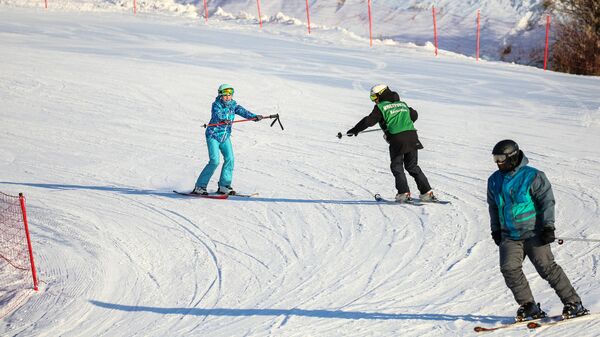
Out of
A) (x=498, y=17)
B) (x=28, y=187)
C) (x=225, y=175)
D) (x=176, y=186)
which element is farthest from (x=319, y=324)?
(x=498, y=17)

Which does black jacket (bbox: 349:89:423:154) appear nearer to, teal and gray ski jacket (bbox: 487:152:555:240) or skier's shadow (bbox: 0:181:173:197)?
skier's shadow (bbox: 0:181:173:197)

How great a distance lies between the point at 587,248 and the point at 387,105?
3179 millimetres

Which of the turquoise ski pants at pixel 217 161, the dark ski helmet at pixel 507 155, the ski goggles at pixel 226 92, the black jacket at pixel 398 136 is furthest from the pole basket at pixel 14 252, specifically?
the dark ski helmet at pixel 507 155

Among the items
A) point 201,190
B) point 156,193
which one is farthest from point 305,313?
point 156,193

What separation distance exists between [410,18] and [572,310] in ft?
85.8

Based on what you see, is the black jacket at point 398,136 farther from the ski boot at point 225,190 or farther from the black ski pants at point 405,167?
the ski boot at point 225,190

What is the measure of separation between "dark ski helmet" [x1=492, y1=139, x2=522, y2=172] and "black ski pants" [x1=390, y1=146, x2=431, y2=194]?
4597 millimetres

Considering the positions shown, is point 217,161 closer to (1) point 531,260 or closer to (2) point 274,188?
(2) point 274,188

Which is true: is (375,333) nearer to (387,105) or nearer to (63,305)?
(63,305)

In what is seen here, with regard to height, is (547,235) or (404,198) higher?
(547,235)

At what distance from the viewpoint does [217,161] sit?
12.5 m

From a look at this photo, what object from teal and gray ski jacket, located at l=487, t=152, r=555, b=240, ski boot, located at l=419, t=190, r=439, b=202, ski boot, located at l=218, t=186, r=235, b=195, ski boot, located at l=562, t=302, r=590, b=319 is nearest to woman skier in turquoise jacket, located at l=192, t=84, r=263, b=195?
ski boot, located at l=218, t=186, r=235, b=195

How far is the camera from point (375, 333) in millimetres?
7492

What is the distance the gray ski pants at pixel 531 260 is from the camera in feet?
22.7
